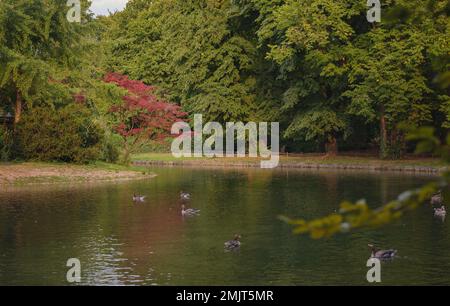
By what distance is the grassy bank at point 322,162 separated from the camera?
5050 cm

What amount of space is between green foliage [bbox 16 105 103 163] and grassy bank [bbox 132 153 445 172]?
1775cm

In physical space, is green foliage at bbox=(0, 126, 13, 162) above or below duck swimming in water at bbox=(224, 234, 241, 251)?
above

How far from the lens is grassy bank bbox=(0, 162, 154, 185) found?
38.1 m

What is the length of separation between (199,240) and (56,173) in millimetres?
19427

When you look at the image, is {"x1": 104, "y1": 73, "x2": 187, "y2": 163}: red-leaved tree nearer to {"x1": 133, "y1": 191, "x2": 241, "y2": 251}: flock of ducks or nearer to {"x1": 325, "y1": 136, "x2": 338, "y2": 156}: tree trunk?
{"x1": 325, "y1": 136, "x2": 338, "y2": 156}: tree trunk

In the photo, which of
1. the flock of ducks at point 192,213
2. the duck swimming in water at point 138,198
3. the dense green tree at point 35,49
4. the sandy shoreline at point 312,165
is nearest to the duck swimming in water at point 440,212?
the flock of ducks at point 192,213

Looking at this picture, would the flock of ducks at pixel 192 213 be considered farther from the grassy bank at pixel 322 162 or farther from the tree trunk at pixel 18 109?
the grassy bank at pixel 322 162

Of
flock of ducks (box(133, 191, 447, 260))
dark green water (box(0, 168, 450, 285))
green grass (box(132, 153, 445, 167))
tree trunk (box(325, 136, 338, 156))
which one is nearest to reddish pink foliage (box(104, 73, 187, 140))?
green grass (box(132, 153, 445, 167))

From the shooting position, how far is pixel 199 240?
22.1 meters

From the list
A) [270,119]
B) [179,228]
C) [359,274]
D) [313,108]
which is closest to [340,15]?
[313,108]

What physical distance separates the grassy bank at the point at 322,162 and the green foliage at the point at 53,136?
17.8 m
